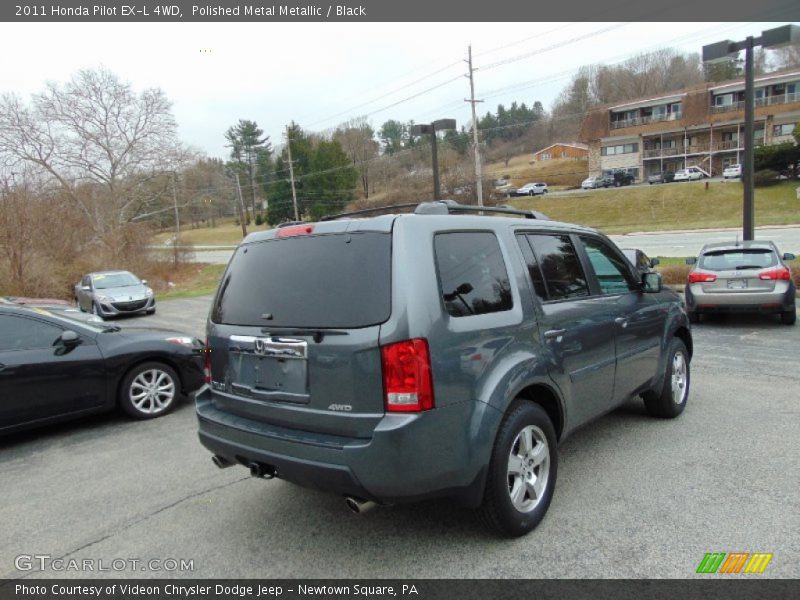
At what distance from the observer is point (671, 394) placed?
16.1ft

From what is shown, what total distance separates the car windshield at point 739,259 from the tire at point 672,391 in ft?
16.4

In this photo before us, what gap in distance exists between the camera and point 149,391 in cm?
603

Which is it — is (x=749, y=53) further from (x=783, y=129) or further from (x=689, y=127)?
(x=689, y=127)

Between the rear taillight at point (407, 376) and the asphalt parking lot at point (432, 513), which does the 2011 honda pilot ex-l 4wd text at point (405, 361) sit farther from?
the asphalt parking lot at point (432, 513)

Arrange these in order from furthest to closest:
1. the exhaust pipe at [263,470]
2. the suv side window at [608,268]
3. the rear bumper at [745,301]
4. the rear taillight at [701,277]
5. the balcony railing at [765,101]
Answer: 1. the balcony railing at [765,101]
2. the rear taillight at [701,277]
3. the rear bumper at [745,301]
4. the suv side window at [608,268]
5. the exhaust pipe at [263,470]

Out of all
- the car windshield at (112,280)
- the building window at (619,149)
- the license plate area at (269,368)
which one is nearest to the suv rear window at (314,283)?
the license plate area at (269,368)

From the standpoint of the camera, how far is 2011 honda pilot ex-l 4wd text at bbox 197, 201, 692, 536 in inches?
106

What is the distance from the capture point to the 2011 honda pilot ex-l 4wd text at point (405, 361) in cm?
268

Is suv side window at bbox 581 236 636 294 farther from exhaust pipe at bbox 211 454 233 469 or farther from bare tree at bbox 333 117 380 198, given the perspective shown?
bare tree at bbox 333 117 380 198

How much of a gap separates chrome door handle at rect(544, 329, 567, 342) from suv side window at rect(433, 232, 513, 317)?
38 cm

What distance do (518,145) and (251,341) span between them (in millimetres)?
113606

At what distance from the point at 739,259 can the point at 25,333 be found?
10.3 meters

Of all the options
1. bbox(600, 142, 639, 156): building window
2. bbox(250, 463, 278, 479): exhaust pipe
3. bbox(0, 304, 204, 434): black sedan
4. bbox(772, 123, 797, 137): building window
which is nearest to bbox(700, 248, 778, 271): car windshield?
bbox(0, 304, 204, 434): black sedan

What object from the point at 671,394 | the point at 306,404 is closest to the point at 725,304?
the point at 671,394
